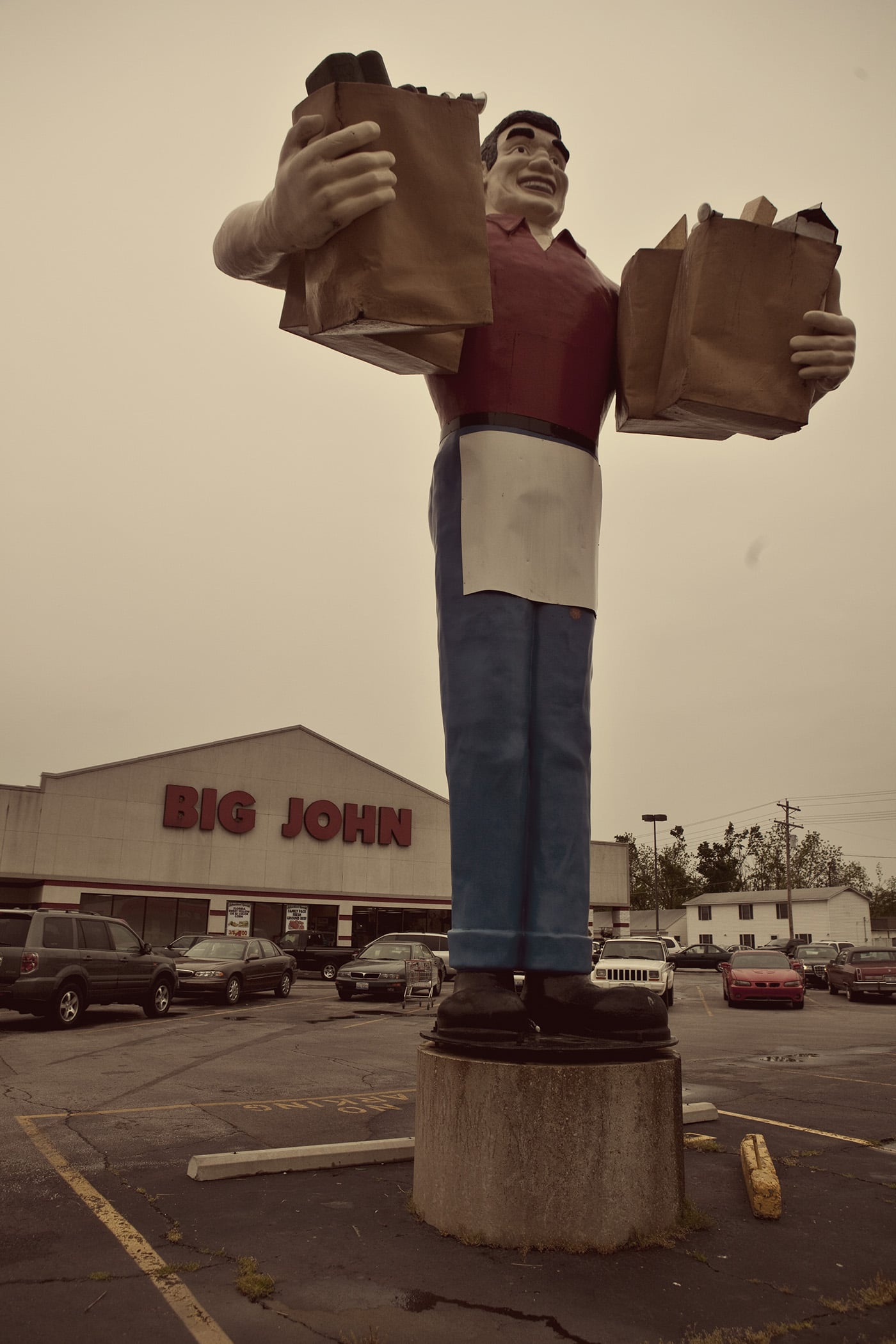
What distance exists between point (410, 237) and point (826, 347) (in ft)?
5.78

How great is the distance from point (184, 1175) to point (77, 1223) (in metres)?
0.77

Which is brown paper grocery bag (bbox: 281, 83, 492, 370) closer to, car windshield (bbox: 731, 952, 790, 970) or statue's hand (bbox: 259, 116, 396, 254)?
statue's hand (bbox: 259, 116, 396, 254)

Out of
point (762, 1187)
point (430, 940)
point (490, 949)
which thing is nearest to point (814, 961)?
point (430, 940)

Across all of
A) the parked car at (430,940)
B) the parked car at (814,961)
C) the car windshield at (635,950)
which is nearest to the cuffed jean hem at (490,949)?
the car windshield at (635,950)

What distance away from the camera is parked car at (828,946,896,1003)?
2173 cm

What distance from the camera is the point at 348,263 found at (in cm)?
344

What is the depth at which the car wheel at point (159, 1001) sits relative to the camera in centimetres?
1445

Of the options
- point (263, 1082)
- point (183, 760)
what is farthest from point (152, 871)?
point (263, 1082)

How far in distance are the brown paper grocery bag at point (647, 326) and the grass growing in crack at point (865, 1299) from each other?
10.6 feet

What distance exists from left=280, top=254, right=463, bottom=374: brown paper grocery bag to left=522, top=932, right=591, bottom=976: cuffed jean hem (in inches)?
91.0

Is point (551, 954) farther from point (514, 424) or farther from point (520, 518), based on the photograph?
point (514, 424)

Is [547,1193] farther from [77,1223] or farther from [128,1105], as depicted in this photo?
[128,1105]

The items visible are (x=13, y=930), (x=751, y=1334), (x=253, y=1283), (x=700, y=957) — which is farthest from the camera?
(x=700, y=957)

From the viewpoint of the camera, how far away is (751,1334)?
2.66 metres
